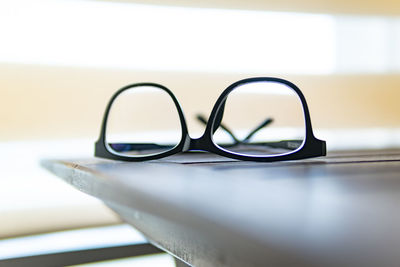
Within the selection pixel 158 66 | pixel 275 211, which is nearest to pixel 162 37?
pixel 158 66

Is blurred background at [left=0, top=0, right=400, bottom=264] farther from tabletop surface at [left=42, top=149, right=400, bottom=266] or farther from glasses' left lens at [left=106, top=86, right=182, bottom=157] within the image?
tabletop surface at [left=42, top=149, right=400, bottom=266]

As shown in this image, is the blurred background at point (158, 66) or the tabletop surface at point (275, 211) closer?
the tabletop surface at point (275, 211)

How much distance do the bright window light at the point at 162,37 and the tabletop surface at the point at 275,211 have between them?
715 millimetres

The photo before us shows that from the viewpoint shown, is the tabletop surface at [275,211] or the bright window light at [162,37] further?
the bright window light at [162,37]

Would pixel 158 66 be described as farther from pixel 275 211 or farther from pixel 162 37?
pixel 275 211

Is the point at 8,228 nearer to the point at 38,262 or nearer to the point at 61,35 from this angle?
the point at 38,262

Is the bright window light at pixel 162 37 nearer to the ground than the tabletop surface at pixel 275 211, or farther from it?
farther from it

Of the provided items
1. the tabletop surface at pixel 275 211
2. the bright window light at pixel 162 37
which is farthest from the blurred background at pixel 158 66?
the tabletop surface at pixel 275 211

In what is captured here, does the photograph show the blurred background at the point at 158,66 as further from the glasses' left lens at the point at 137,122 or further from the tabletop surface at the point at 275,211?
the tabletop surface at the point at 275,211

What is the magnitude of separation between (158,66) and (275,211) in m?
0.91

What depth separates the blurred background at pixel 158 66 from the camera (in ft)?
3.14

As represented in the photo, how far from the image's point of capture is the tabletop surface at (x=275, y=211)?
138mm

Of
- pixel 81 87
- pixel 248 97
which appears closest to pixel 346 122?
pixel 248 97

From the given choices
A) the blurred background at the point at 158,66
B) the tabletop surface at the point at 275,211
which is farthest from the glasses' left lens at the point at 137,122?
the tabletop surface at the point at 275,211
